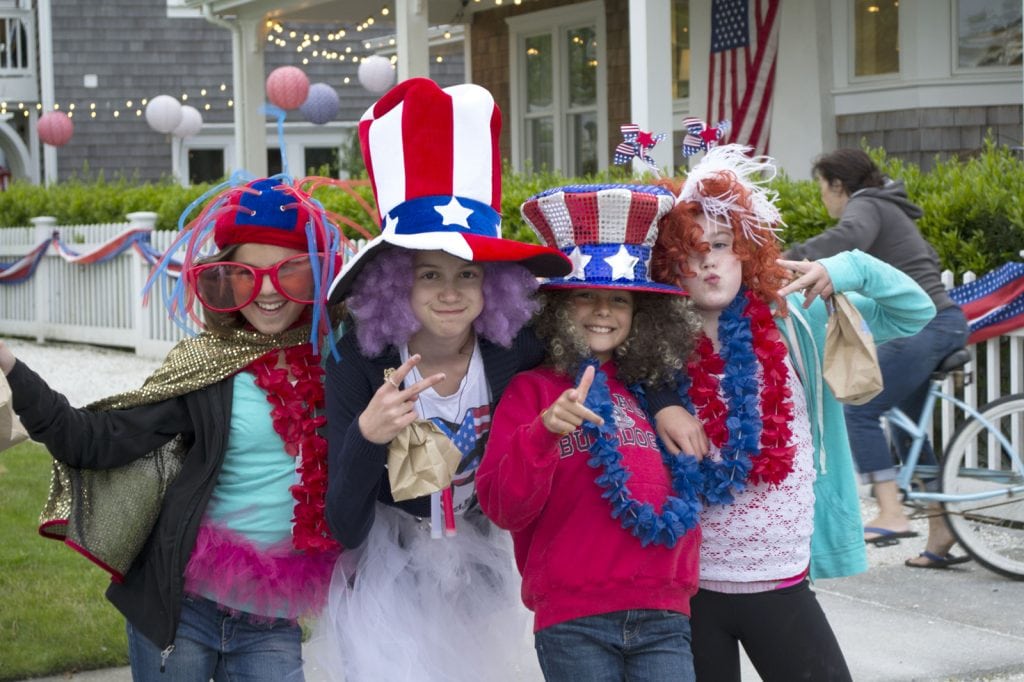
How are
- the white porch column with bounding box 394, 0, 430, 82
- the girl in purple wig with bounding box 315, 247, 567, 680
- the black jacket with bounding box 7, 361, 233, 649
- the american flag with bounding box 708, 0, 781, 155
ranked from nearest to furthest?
the girl in purple wig with bounding box 315, 247, 567, 680, the black jacket with bounding box 7, 361, 233, 649, the american flag with bounding box 708, 0, 781, 155, the white porch column with bounding box 394, 0, 430, 82

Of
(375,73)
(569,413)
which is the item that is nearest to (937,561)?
(569,413)

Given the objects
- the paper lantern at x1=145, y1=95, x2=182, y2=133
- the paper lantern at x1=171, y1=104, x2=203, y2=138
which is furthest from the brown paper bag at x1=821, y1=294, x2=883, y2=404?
the paper lantern at x1=171, y1=104, x2=203, y2=138

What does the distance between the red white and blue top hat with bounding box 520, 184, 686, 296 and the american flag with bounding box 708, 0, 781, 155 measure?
29.7 feet

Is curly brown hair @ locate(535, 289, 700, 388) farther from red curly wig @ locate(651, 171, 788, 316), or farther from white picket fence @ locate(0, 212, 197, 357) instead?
white picket fence @ locate(0, 212, 197, 357)

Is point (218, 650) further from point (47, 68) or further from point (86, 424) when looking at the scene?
point (47, 68)

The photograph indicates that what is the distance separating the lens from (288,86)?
18531 mm

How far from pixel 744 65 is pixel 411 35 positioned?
119 inches

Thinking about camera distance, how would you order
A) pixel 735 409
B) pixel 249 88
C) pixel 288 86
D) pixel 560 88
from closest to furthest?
1. pixel 735 409
2. pixel 560 88
3. pixel 249 88
4. pixel 288 86

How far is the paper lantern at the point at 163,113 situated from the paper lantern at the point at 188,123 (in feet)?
1.04

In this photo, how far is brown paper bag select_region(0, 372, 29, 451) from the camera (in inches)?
112

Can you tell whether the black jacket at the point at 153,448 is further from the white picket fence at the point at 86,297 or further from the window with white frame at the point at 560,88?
the window with white frame at the point at 560,88

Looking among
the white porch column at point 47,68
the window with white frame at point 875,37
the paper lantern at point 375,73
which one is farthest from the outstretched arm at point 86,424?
the white porch column at point 47,68

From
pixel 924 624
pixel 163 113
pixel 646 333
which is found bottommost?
pixel 924 624

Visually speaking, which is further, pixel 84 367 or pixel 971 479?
pixel 84 367
